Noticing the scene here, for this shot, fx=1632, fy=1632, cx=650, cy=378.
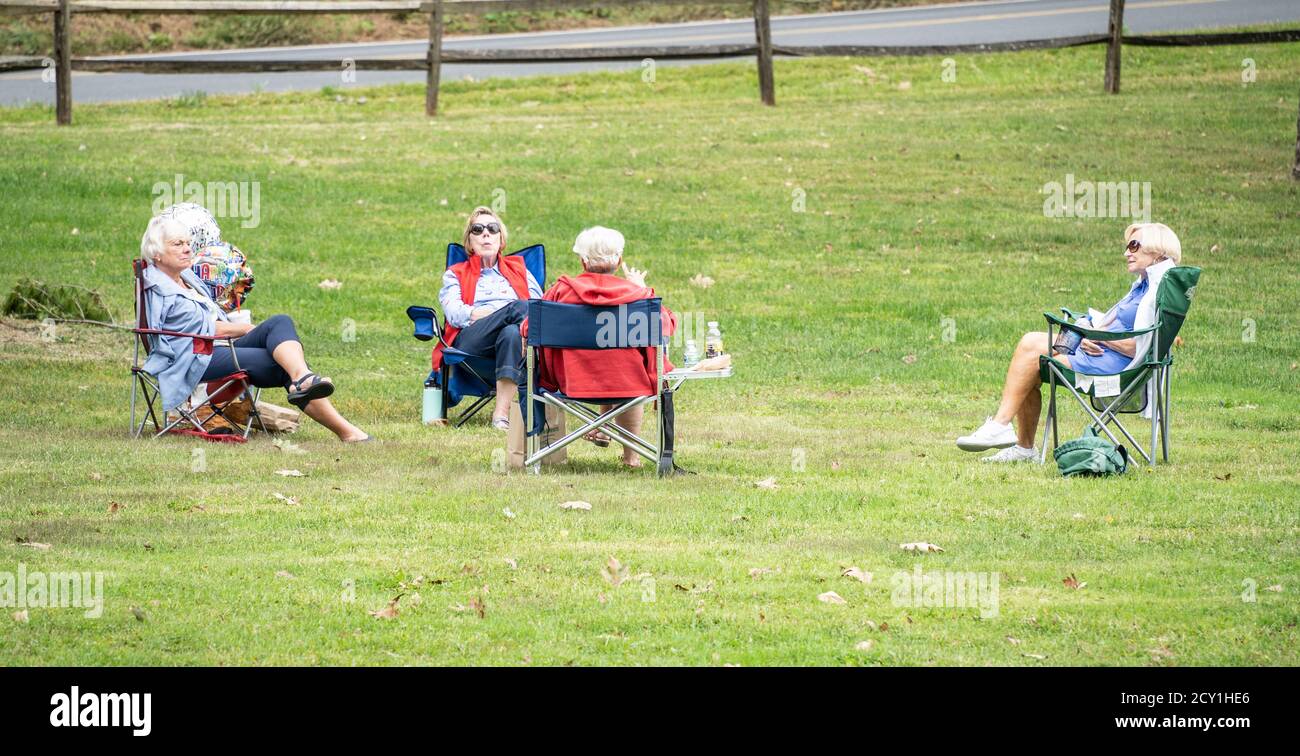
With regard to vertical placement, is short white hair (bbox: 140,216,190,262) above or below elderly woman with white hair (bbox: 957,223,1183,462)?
above

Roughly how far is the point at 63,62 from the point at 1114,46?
41.2 feet

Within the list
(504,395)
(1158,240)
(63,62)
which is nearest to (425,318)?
(504,395)

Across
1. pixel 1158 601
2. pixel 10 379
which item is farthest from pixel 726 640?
pixel 10 379

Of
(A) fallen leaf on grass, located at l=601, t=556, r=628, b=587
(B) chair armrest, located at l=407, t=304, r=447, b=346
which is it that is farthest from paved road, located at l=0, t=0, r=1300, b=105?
(A) fallen leaf on grass, located at l=601, t=556, r=628, b=587

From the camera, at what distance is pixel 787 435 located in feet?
32.5

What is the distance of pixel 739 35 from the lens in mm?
24984

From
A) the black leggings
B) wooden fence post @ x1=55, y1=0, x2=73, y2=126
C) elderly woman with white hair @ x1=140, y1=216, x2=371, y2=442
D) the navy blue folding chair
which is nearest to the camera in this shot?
the navy blue folding chair

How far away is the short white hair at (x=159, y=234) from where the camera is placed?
31.0 feet

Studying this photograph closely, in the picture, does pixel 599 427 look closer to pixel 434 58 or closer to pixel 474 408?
pixel 474 408

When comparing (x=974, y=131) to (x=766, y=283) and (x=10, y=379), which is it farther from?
(x=10, y=379)

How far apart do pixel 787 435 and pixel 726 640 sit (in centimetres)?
430

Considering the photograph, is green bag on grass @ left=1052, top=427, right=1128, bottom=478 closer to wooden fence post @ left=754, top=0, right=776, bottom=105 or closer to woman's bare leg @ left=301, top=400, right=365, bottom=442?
woman's bare leg @ left=301, top=400, right=365, bottom=442

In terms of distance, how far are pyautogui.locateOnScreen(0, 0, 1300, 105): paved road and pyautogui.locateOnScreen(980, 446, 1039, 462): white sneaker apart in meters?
15.1

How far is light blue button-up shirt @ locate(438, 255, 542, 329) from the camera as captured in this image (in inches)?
417
